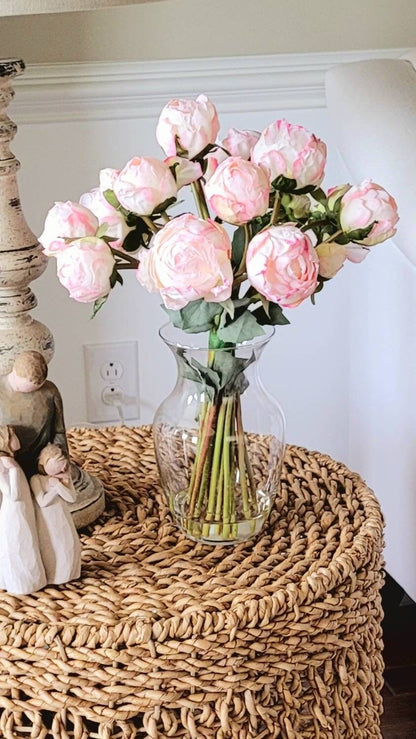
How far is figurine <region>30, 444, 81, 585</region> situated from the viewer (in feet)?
2.97

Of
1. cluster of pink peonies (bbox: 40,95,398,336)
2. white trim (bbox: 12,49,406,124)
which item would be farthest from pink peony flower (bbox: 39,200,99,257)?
white trim (bbox: 12,49,406,124)

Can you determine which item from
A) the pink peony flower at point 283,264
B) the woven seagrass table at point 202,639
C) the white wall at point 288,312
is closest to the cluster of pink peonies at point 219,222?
the pink peony flower at point 283,264

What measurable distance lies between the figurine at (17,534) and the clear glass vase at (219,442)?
159 mm

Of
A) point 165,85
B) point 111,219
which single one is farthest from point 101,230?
point 165,85

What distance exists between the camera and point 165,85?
151 cm

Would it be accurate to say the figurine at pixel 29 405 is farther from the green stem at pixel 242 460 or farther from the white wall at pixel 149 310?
the white wall at pixel 149 310

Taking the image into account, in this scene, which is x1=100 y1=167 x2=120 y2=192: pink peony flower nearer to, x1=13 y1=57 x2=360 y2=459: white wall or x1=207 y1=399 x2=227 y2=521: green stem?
x1=207 y1=399 x2=227 y2=521: green stem

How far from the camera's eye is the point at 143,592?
918 mm

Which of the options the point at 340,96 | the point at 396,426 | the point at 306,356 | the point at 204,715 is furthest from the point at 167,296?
the point at 306,356

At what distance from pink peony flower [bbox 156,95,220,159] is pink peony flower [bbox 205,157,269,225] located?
0.18 ft

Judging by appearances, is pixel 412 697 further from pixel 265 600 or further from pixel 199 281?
pixel 199 281

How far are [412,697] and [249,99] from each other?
2.90 feet

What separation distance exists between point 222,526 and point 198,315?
0.21 m

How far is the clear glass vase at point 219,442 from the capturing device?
0.95 meters
